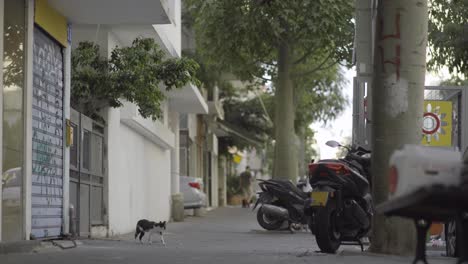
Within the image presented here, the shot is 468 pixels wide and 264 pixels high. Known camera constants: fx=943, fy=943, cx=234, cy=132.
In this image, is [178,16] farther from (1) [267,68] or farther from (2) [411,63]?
(2) [411,63]

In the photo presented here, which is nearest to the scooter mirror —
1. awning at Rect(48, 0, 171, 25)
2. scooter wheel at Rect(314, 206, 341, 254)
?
scooter wheel at Rect(314, 206, 341, 254)

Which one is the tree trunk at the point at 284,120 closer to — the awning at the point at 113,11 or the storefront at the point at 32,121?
the awning at the point at 113,11

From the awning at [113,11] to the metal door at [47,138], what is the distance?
57 centimetres

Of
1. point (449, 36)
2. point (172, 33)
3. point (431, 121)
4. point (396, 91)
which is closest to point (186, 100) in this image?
point (172, 33)

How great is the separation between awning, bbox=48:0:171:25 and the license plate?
4195 mm

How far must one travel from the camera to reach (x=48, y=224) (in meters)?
12.8

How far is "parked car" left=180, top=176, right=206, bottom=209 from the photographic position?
3053 centimetres

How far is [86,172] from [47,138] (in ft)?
10.6

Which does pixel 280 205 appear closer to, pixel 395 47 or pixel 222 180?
pixel 395 47

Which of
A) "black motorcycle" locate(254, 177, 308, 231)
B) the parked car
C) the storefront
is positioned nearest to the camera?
the storefront

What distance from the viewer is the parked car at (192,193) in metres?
30.5

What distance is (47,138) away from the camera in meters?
12.8

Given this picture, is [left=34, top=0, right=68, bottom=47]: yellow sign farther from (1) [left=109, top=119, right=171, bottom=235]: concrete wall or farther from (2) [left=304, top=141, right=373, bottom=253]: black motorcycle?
(1) [left=109, top=119, right=171, bottom=235]: concrete wall

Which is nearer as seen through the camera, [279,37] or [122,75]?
[122,75]
